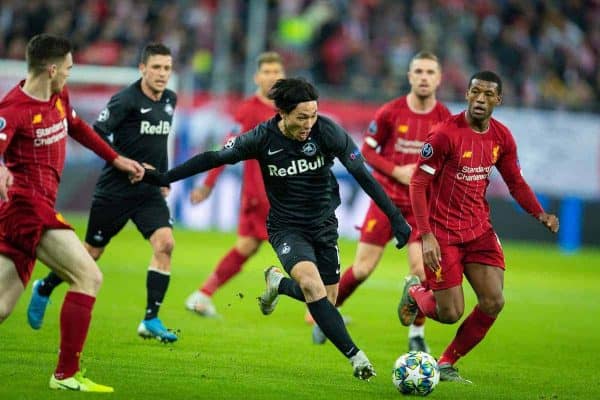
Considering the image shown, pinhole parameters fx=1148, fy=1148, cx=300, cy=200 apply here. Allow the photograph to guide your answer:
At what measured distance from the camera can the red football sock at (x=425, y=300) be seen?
29.0 feet

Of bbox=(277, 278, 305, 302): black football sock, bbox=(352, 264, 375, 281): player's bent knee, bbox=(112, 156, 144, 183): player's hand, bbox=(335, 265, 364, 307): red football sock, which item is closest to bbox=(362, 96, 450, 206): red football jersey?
bbox=(352, 264, 375, 281): player's bent knee

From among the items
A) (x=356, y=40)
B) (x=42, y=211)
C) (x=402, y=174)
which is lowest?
(x=42, y=211)

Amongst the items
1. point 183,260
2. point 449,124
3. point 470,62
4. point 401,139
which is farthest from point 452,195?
point 470,62

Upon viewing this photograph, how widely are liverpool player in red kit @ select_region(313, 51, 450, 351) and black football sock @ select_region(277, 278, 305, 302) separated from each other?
2279mm

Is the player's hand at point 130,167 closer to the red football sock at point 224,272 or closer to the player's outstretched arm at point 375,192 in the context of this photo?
the player's outstretched arm at point 375,192

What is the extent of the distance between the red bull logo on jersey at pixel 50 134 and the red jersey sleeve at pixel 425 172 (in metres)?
2.63

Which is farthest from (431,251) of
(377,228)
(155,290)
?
(155,290)

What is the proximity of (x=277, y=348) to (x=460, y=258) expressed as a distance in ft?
6.76

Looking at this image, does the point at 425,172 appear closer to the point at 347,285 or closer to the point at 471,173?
the point at 471,173

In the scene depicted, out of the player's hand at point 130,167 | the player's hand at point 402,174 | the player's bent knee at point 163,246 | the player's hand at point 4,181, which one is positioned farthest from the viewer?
the player's hand at point 402,174

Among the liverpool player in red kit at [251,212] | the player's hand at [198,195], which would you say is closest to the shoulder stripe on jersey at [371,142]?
the liverpool player in red kit at [251,212]

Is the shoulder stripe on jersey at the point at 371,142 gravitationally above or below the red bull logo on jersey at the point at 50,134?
above

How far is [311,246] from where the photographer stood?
867 centimetres

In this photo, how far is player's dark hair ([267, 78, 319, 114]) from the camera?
823 centimetres
